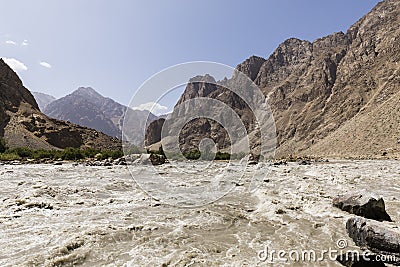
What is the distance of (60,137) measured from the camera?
74.7m

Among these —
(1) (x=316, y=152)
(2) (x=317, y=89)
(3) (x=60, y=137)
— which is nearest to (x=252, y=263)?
(1) (x=316, y=152)

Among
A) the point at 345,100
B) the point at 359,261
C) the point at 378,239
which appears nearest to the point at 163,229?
the point at 359,261

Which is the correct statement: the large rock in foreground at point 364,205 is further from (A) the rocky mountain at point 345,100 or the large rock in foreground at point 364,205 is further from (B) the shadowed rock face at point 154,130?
(A) the rocky mountain at point 345,100

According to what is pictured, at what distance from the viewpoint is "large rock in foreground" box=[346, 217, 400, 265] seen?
5.93 meters

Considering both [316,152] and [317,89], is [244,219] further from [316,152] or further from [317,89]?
[317,89]

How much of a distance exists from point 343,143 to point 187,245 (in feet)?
226

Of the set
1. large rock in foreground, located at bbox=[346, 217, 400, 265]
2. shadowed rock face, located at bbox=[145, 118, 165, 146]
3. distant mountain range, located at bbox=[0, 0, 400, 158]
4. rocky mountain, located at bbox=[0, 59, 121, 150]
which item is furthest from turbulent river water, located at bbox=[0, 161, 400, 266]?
rocky mountain, located at bbox=[0, 59, 121, 150]

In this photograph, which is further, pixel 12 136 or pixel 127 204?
pixel 12 136

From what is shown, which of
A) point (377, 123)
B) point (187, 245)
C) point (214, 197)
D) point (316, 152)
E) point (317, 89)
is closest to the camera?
point (187, 245)

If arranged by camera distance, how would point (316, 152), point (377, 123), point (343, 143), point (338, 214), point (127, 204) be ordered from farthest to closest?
point (316, 152)
point (343, 143)
point (377, 123)
point (127, 204)
point (338, 214)

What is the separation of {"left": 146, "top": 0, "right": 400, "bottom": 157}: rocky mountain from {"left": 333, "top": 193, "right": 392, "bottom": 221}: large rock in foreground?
4558cm

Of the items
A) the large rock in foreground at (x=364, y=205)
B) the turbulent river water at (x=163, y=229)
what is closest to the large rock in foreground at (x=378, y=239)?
the turbulent river water at (x=163, y=229)

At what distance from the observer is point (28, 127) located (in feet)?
234

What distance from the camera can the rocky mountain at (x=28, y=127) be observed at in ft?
212
